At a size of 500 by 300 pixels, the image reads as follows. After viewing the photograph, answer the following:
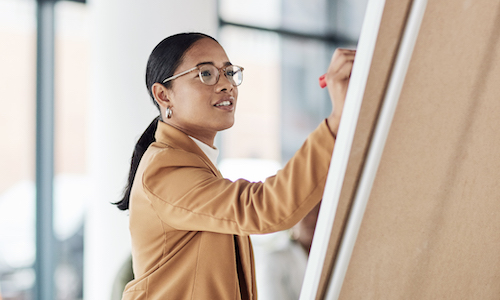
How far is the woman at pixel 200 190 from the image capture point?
0.69m

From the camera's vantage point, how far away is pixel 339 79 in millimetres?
665

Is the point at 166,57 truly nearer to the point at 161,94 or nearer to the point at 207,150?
the point at 161,94

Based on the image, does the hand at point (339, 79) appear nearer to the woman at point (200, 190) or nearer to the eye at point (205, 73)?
the woman at point (200, 190)

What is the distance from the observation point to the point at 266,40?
426 centimetres

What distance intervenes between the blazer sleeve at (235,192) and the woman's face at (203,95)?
12 centimetres

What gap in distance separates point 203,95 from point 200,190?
11.1 inches

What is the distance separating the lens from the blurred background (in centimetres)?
250

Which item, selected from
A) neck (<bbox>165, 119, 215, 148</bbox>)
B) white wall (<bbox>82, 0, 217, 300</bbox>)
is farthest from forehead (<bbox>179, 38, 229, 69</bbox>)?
white wall (<bbox>82, 0, 217, 300</bbox>)

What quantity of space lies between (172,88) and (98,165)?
1.67 meters

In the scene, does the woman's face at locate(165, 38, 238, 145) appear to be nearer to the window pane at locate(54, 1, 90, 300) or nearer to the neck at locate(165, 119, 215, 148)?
the neck at locate(165, 119, 215, 148)

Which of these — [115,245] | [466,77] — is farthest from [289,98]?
[466,77]

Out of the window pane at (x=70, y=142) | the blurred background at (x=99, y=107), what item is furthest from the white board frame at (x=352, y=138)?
the window pane at (x=70, y=142)

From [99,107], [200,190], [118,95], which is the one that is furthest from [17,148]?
[200,190]

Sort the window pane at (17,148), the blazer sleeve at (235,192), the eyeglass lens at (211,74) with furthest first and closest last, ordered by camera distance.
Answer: the window pane at (17,148)
the eyeglass lens at (211,74)
the blazer sleeve at (235,192)
